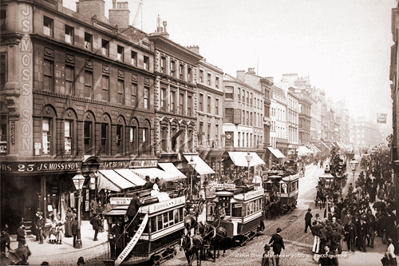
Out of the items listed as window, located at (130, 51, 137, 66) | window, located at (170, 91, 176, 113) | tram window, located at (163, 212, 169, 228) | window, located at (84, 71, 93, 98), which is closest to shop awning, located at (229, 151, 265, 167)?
window, located at (170, 91, 176, 113)

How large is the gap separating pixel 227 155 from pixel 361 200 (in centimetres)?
1140

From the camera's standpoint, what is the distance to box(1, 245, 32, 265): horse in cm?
1411

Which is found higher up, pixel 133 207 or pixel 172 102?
pixel 172 102

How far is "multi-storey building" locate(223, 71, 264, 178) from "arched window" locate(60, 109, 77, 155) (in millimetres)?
14232

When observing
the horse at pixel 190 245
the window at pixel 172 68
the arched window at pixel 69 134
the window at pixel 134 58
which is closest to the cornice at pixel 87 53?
the window at pixel 134 58

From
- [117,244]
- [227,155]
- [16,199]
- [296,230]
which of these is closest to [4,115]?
[16,199]

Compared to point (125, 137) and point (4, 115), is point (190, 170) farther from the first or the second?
point (4, 115)

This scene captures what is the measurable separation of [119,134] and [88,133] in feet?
6.99

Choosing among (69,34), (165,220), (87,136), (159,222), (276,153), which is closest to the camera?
(159,222)

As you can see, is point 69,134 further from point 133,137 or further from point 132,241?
point 132,241

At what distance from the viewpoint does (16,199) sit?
16188 mm

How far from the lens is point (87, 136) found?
1934cm

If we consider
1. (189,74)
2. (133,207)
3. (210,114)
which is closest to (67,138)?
(133,207)

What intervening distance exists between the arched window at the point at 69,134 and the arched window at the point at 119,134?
9.21ft
